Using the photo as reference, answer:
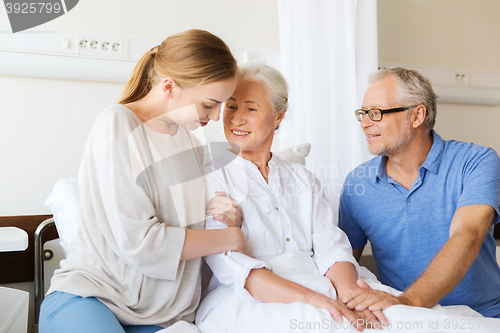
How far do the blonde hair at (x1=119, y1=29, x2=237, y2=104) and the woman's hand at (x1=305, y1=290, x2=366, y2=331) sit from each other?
2.21 feet

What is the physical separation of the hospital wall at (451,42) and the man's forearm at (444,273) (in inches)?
60.3

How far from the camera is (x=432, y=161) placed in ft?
5.14

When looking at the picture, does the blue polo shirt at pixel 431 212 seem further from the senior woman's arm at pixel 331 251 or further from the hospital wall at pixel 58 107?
the hospital wall at pixel 58 107

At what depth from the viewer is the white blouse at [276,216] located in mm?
1287

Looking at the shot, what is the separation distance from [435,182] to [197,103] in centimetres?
95

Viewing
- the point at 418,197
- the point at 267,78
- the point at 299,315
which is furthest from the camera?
the point at 418,197

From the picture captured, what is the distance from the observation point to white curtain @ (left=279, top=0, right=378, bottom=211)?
77.2 inches

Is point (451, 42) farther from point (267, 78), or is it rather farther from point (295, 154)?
point (267, 78)

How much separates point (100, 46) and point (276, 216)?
112cm

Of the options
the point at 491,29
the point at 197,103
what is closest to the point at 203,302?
the point at 197,103

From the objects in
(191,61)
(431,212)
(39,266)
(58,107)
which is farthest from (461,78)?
(39,266)

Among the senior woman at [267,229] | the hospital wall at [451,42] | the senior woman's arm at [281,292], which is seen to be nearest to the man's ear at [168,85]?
the senior woman at [267,229]

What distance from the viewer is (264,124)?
1437 millimetres

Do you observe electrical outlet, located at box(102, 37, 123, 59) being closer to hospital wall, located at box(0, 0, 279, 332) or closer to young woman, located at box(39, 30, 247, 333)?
hospital wall, located at box(0, 0, 279, 332)
